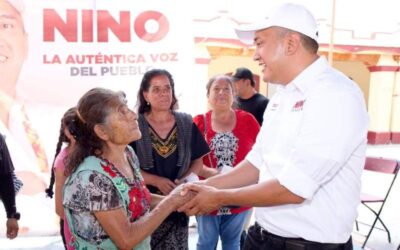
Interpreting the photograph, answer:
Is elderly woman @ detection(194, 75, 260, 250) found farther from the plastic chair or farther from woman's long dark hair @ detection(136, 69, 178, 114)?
the plastic chair

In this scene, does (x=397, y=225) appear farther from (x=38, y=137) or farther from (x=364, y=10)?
(x=364, y=10)

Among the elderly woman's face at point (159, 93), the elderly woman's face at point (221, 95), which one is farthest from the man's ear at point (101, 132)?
the elderly woman's face at point (221, 95)

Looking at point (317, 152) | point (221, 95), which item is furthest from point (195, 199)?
point (221, 95)

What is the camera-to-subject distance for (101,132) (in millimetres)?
1744

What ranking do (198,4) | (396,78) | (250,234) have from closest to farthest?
(250,234)
(198,4)
(396,78)

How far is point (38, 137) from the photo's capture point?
389 cm

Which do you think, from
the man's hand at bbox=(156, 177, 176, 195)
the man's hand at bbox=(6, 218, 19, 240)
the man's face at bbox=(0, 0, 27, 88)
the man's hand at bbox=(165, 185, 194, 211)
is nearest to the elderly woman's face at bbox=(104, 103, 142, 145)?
the man's hand at bbox=(165, 185, 194, 211)

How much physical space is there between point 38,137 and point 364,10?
33.2ft

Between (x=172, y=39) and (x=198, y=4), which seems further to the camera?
(x=198, y=4)

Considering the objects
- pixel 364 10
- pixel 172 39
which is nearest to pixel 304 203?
pixel 172 39

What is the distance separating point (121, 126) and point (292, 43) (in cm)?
80

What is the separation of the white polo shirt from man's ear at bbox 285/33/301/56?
0.31ft

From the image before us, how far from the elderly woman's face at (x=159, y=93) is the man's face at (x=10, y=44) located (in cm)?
157

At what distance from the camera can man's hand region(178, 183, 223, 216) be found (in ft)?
6.17
